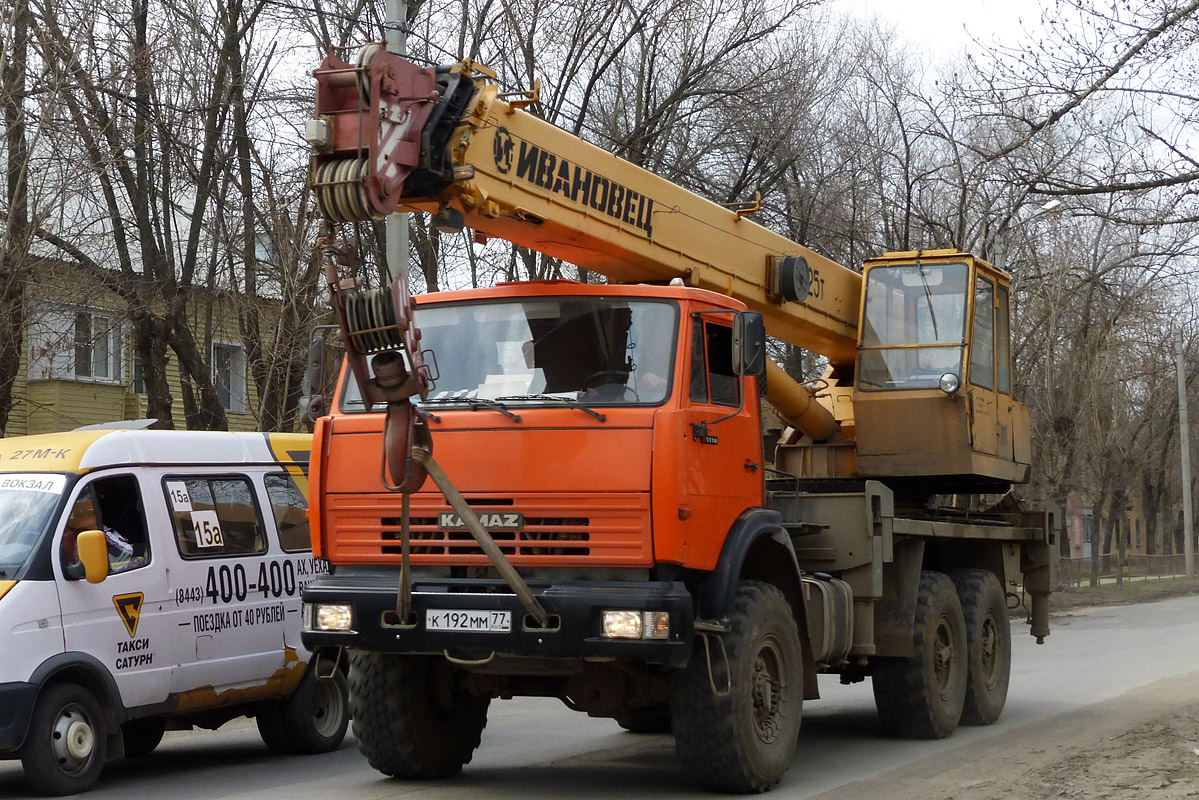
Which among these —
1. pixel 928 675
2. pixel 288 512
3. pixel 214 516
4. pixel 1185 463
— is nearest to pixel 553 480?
pixel 214 516

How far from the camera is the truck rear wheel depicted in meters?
8.33

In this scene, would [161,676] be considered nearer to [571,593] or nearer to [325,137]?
[571,593]

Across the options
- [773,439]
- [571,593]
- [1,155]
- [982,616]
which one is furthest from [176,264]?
[571,593]

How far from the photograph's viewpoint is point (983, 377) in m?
12.1

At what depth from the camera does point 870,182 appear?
28594 millimetres

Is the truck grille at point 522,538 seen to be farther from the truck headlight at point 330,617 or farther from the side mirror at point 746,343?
the side mirror at point 746,343

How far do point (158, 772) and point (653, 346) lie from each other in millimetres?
4625

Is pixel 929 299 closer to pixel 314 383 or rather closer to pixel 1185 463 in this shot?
pixel 314 383

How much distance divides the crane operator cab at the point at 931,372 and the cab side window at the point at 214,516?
4807 mm

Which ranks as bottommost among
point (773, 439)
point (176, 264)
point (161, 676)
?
point (161, 676)

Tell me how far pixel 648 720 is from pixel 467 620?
3.53m

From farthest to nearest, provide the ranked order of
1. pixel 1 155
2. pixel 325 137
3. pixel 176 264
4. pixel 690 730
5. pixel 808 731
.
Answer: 1. pixel 176 264
2. pixel 1 155
3. pixel 808 731
4. pixel 690 730
5. pixel 325 137

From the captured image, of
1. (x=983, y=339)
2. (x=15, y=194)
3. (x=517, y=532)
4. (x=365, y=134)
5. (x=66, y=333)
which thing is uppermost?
(x=15, y=194)

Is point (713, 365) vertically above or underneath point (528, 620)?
above
